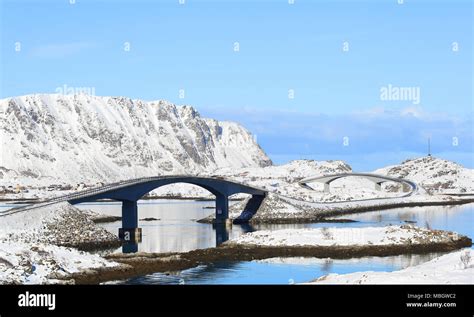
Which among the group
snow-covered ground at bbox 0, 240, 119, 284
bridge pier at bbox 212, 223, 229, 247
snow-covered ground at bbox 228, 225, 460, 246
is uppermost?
snow-covered ground at bbox 0, 240, 119, 284

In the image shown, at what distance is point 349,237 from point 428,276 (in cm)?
3714

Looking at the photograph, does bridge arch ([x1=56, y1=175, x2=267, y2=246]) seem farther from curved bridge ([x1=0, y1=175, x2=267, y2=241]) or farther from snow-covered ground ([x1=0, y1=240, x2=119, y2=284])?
snow-covered ground ([x1=0, y1=240, x2=119, y2=284])

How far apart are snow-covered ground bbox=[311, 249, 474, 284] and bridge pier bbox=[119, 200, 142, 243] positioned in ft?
160

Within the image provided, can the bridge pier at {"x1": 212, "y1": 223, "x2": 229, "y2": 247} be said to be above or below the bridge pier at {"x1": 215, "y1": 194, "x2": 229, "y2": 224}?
below

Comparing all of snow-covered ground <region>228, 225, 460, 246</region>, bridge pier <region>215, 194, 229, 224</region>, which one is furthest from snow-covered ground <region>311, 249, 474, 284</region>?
bridge pier <region>215, 194, 229, 224</region>

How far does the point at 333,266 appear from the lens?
59594 millimetres

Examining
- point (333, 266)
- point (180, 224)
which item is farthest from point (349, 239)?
point (180, 224)

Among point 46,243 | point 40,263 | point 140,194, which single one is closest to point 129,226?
point 140,194

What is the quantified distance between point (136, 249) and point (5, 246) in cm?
2730

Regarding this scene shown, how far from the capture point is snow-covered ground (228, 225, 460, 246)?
241ft

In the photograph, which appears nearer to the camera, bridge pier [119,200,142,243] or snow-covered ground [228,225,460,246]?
snow-covered ground [228,225,460,246]

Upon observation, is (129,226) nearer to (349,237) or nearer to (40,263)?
(349,237)

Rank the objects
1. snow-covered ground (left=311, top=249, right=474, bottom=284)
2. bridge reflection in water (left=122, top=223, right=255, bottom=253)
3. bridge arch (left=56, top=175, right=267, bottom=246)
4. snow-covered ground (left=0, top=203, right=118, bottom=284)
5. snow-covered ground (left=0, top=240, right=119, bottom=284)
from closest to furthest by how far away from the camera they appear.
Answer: snow-covered ground (left=311, top=249, right=474, bottom=284) → snow-covered ground (left=0, top=240, right=119, bottom=284) → snow-covered ground (left=0, top=203, right=118, bottom=284) → bridge reflection in water (left=122, top=223, right=255, bottom=253) → bridge arch (left=56, top=175, right=267, bottom=246)
